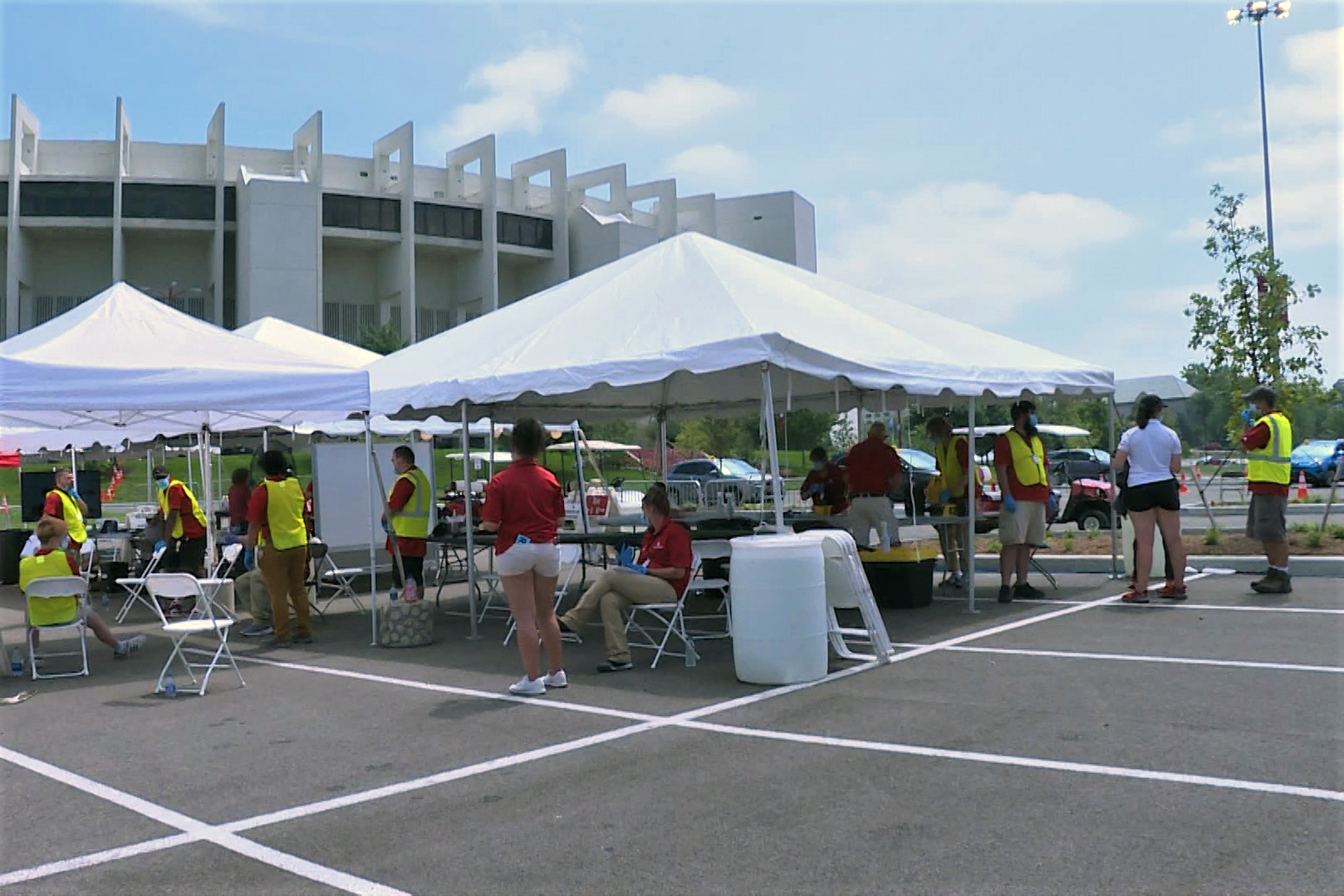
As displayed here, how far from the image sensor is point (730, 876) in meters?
3.77

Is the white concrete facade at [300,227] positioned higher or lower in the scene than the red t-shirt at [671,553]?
higher

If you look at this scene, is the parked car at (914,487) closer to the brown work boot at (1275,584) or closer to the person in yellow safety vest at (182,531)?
the brown work boot at (1275,584)

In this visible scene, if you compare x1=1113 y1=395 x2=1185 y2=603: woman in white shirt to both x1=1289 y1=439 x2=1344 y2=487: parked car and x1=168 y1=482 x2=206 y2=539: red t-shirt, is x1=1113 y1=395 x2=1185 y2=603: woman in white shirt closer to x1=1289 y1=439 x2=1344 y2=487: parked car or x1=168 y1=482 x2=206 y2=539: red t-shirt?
x1=168 y1=482 x2=206 y2=539: red t-shirt

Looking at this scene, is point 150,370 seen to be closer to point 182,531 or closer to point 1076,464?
point 182,531

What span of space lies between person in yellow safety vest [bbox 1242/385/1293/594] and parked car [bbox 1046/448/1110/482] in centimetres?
1879

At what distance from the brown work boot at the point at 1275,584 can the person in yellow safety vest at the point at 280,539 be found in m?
8.86

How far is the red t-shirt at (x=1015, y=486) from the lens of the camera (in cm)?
1047

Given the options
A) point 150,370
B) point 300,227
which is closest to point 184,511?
point 150,370

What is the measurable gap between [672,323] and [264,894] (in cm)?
595

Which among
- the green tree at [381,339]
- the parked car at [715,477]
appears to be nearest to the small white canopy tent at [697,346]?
the parked car at [715,477]

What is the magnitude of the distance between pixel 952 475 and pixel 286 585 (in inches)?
278

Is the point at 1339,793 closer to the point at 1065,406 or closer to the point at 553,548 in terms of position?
the point at 553,548

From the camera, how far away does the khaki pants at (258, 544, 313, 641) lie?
9305 millimetres

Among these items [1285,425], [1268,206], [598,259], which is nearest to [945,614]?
[1285,425]
